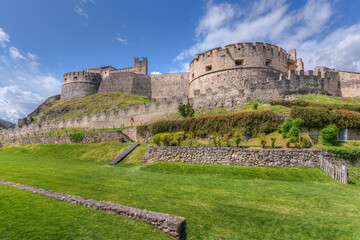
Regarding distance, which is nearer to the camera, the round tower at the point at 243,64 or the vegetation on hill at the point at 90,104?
the round tower at the point at 243,64

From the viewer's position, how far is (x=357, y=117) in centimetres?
1577

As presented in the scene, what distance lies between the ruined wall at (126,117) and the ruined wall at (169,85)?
23.0 m

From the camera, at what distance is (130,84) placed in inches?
2260

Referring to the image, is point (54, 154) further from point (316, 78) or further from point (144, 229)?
point (316, 78)

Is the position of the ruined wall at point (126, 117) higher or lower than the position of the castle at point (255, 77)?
lower

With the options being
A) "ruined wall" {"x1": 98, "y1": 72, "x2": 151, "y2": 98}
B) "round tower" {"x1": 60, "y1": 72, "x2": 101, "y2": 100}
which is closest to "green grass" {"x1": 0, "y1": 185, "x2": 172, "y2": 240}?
"ruined wall" {"x1": 98, "y1": 72, "x2": 151, "y2": 98}

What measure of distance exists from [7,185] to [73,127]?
3171cm

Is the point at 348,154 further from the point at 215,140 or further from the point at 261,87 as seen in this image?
the point at 261,87

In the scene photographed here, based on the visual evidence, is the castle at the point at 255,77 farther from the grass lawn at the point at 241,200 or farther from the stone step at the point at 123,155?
the grass lawn at the point at 241,200

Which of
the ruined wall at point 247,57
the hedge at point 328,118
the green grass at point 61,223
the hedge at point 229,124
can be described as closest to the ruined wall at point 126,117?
the hedge at point 229,124

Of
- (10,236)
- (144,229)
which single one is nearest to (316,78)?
(144,229)

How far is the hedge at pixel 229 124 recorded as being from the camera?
17141 millimetres

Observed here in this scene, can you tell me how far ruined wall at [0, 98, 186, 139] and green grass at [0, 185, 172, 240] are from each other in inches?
939

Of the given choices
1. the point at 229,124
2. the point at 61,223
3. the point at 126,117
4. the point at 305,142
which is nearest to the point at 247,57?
the point at 229,124
